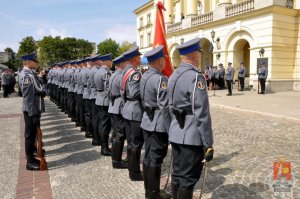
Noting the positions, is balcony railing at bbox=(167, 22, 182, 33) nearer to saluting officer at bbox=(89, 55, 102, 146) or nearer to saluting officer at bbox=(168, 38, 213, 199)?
saluting officer at bbox=(89, 55, 102, 146)

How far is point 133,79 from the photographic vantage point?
468cm

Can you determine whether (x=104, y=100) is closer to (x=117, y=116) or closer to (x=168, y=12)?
(x=117, y=116)

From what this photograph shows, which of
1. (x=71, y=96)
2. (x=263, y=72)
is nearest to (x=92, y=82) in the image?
(x=71, y=96)

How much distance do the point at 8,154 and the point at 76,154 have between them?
146 cm

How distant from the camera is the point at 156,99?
13.0ft

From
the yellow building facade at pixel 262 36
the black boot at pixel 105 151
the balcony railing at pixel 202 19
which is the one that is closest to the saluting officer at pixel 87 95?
the black boot at pixel 105 151

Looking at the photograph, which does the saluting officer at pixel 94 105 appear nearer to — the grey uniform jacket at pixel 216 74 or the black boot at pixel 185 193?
the black boot at pixel 185 193

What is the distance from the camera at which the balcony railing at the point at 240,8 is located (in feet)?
66.8

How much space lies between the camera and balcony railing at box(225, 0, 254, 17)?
66.8ft

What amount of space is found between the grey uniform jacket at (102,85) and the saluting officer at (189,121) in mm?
2997

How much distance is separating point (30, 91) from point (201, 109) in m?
3.58

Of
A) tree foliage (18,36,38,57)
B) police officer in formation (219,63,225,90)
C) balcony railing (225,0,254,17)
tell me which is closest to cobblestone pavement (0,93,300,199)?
police officer in formation (219,63,225,90)

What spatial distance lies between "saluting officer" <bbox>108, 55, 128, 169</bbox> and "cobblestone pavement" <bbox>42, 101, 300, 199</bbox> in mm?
224

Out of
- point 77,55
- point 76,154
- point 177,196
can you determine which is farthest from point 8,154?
point 77,55
